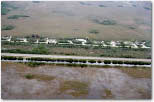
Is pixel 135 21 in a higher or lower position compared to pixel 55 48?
higher

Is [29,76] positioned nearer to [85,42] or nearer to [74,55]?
[74,55]

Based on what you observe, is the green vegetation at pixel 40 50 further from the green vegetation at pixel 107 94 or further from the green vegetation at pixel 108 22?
the green vegetation at pixel 108 22

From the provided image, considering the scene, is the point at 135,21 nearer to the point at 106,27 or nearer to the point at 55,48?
the point at 106,27

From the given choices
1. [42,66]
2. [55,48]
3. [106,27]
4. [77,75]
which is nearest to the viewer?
[77,75]

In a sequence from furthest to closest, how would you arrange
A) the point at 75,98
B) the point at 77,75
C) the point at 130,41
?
1. the point at 130,41
2. the point at 77,75
3. the point at 75,98

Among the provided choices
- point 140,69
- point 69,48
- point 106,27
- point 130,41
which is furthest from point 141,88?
point 106,27

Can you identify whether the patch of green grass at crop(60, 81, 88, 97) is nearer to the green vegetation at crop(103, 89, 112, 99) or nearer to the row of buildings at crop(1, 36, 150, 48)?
the green vegetation at crop(103, 89, 112, 99)

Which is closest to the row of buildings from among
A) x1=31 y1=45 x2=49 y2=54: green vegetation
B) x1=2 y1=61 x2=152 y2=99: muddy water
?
x1=31 y1=45 x2=49 y2=54: green vegetation

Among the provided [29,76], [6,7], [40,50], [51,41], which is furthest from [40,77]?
[6,7]
